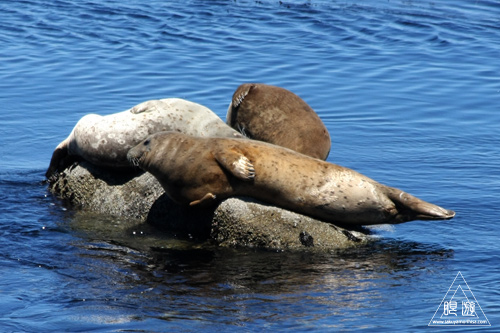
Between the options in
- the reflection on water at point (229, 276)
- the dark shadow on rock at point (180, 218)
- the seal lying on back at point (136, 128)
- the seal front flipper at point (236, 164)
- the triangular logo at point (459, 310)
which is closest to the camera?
the triangular logo at point (459, 310)

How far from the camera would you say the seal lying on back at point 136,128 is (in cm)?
934

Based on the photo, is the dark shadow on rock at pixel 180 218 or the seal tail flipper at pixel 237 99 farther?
the seal tail flipper at pixel 237 99

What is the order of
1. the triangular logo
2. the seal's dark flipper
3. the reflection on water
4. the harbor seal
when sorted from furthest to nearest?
the harbor seal
the seal's dark flipper
the reflection on water
the triangular logo

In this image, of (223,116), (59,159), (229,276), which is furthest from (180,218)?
(223,116)

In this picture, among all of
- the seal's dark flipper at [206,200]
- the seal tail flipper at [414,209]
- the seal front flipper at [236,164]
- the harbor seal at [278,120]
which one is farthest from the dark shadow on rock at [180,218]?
the seal tail flipper at [414,209]

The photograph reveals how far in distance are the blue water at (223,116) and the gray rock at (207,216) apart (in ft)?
0.66

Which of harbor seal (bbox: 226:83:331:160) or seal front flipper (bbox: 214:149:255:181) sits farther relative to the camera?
harbor seal (bbox: 226:83:331:160)

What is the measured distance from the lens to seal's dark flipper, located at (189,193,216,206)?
8.52m

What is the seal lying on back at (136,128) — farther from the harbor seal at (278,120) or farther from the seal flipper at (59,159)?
the harbor seal at (278,120)

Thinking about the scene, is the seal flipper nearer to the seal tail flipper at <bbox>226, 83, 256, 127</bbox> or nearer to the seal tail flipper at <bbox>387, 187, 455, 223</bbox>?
the seal tail flipper at <bbox>226, 83, 256, 127</bbox>

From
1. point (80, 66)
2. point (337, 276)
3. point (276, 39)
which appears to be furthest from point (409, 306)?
point (276, 39)

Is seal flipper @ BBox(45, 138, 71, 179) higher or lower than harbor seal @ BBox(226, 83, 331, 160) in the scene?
lower

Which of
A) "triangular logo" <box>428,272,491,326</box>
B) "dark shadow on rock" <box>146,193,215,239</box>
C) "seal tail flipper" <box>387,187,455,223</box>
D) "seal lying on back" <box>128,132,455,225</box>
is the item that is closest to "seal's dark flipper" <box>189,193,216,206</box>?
"seal lying on back" <box>128,132,455,225</box>

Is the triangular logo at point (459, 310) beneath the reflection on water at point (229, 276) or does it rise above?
above
